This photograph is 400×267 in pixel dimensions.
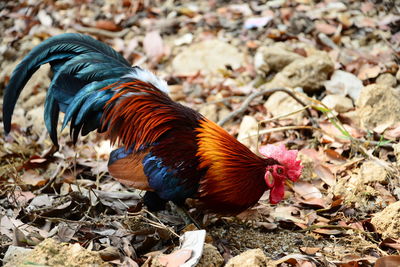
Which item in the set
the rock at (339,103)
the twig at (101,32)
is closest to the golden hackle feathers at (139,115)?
the rock at (339,103)

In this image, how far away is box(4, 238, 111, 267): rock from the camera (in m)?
2.46

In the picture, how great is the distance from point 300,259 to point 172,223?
997 millimetres

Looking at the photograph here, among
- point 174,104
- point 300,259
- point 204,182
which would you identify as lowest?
point 300,259

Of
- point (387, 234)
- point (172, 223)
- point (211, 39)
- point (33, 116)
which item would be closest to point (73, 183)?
point (172, 223)

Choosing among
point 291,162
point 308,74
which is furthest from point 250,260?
point 308,74

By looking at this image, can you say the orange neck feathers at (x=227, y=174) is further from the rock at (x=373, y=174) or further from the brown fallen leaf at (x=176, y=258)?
the rock at (x=373, y=174)

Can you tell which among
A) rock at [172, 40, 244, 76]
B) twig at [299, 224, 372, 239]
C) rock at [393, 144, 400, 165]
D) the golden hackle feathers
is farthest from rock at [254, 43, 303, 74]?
twig at [299, 224, 372, 239]

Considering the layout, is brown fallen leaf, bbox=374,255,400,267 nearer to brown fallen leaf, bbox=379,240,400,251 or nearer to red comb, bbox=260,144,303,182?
brown fallen leaf, bbox=379,240,400,251

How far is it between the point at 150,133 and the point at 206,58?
9.64 feet

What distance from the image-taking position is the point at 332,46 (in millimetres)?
5801

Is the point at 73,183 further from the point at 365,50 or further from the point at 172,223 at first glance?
the point at 365,50

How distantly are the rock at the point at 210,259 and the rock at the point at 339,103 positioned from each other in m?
2.38

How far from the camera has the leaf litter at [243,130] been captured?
3156 millimetres

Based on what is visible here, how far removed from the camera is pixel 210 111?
5.16 metres
